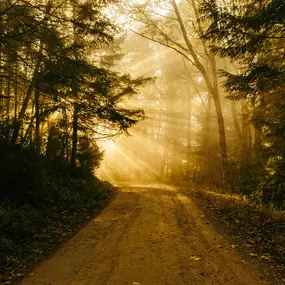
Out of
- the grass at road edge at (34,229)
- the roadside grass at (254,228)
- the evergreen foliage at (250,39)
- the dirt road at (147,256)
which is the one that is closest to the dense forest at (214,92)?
the evergreen foliage at (250,39)

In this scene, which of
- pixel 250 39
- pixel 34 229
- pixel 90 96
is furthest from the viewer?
pixel 90 96

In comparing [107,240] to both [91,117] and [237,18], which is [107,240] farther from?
[91,117]

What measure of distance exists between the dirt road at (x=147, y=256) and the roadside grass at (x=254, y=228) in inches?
18.6

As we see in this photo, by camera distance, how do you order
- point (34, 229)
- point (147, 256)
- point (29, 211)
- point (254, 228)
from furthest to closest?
point (29, 211), point (254, 228), point (34, 229), point (147, 256)

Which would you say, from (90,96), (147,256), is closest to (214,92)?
(90,96)

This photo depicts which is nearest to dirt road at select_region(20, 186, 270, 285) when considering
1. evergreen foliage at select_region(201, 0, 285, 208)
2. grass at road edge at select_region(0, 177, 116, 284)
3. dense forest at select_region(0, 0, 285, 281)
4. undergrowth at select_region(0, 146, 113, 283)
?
grass at road edge at select_region(0, 177, 116, 284)

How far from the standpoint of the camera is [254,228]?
857 cm

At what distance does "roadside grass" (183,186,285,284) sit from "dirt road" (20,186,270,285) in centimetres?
47

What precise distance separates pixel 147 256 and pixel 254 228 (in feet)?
12.5

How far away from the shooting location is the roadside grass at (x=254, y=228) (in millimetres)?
6535

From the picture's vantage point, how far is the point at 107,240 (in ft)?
26.3

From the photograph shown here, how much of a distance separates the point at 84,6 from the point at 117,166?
3914cm

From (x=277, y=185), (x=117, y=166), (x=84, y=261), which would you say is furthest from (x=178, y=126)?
(x=84, y=261)

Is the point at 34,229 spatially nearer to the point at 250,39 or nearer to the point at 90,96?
the point at 90,96
